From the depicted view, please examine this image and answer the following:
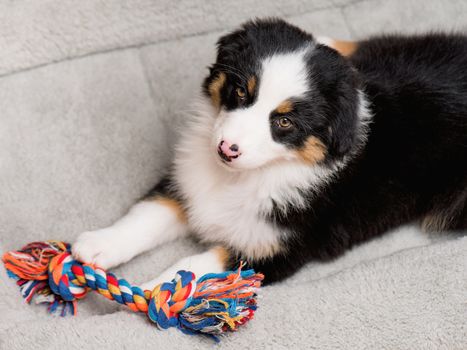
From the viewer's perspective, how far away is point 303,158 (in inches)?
86.4

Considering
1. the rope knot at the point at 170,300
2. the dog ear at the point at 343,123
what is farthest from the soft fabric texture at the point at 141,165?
the dog ear at the point at 343,123

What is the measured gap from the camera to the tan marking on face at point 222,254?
2.39 meters

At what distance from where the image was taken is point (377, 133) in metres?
2.38

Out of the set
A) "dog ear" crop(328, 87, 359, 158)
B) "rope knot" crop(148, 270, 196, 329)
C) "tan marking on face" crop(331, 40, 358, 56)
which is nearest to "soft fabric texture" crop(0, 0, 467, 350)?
"rope knot" crop(148, 270, 196, 329)

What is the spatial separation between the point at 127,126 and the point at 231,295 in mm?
1123

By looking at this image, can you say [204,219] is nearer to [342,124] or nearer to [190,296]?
[190,296]

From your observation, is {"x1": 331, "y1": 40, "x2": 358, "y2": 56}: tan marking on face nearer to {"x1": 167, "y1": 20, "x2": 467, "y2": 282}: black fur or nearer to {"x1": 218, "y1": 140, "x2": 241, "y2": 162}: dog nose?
{"x1": 167, "y1": 20, "x2": 467, "y2": 282}: black fur

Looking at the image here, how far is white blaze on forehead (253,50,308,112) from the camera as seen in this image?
Answer: 79.6 inches

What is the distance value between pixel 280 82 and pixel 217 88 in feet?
1.01

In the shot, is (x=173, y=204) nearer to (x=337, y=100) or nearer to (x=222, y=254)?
(x=222, y=254)

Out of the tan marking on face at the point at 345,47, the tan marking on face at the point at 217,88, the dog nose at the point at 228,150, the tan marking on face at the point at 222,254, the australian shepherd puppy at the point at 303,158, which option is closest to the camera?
the dog nose at the point at 228,150

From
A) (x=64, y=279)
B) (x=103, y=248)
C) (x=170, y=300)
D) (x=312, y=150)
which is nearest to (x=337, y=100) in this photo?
(x=312, y=150)

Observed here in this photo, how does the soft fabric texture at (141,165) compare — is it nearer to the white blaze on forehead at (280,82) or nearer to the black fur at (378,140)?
the black fur at (378,140)

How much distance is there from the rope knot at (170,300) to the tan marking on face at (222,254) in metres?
0.31
